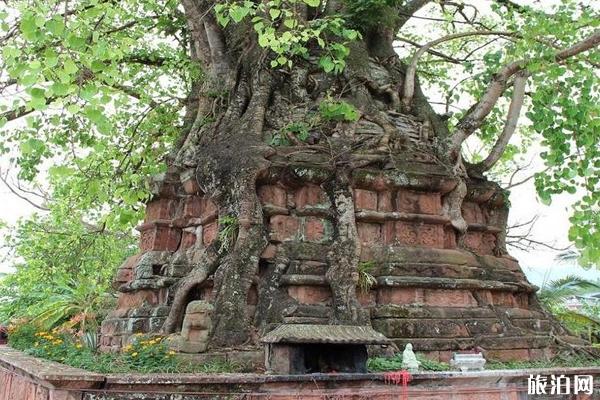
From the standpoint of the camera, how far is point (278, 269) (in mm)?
6336

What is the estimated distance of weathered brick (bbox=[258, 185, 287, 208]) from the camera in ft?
22.2

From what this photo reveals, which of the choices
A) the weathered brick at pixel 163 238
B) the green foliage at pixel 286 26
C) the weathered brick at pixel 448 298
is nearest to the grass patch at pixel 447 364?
the weathered brick at pixel 448 298

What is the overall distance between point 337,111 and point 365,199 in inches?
42.8

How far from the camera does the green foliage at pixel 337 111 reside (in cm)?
690

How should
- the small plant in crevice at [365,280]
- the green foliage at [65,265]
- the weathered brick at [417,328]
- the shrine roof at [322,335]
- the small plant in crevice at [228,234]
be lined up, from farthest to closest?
the green foliage at [65,265] < the small plant in crevice at [228,234] < the small plant in crevice at [365,280] < the weathered brick at [417,328] < the shrine roof at [322,335]

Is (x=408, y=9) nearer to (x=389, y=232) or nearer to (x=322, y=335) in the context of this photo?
(x=389, y=232)

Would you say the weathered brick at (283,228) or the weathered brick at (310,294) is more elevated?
the weathered brick at (283,228)

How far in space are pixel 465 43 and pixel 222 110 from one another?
274 inches

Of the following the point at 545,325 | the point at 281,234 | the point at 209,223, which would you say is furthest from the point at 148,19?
the point at 545,325

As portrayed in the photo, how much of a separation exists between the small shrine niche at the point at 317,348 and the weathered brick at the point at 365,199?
209cm

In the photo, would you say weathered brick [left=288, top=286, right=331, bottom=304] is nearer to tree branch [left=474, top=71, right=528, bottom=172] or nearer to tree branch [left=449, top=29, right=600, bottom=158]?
tree branch [left=449, top=29, right=600, bottom=158]

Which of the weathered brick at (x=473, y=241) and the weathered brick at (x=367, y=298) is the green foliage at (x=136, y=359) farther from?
the weathered brick at (x=473, y=241)

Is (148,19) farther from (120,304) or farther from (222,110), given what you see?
(120,304)

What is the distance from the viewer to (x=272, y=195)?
6.80 metres
